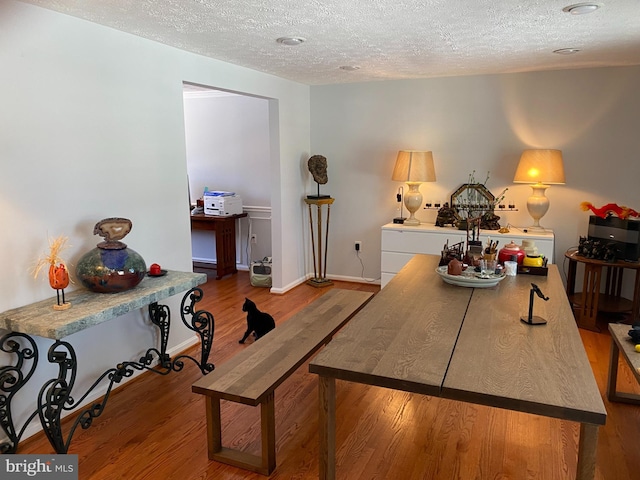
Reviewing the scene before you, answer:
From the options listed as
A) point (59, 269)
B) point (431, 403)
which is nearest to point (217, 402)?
point (59, 269)

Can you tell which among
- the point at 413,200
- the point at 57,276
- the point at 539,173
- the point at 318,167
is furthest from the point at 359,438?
the point at 318,167

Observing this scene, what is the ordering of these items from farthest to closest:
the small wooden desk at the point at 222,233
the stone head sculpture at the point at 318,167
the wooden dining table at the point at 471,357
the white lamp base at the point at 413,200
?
1. the small wooden desk at the point at 222,233
2. the stone head sculpture at the point at 318,167
3. the white lamp base at the point at 413,200
4. the wooden dining table at the point at 471,357

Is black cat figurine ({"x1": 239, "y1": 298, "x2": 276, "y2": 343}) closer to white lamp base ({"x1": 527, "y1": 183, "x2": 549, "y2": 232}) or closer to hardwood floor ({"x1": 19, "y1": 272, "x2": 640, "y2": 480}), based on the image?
hardwood floor ({"x1": 19, "y1": 272, "x2": 640, "y2": 480})

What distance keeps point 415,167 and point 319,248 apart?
1387 mm

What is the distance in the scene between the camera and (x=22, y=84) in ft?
7.70

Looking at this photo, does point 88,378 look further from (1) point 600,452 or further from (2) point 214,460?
(1) point 600,452

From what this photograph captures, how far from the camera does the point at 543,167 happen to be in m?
4.16

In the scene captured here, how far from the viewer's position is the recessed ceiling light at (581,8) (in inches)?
92.6

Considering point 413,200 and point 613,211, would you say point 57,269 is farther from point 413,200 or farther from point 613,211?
point 613,211

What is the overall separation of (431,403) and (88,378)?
2.00 m

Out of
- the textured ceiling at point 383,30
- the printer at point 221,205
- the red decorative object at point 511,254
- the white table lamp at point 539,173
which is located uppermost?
the textured ceiling at point 383,30

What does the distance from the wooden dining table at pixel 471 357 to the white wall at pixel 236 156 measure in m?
3.59

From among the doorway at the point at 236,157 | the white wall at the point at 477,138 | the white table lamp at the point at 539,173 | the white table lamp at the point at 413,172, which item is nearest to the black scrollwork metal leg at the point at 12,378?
the white table lamp at the point at 413,172

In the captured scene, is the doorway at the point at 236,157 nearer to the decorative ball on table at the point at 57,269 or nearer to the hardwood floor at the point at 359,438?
the hardwood floor at the point at 359,438
